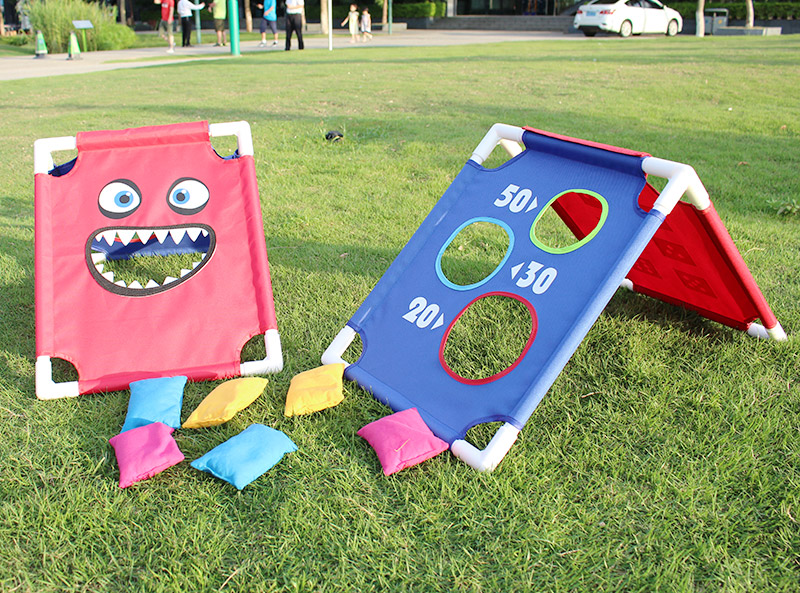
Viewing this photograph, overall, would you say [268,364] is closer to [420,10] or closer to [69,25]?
[69,25]

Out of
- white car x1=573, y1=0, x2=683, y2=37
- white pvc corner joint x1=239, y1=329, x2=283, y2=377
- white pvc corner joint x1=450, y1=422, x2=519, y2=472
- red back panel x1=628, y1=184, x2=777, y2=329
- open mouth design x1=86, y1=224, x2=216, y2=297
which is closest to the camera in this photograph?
white pvc corner joint x1=450, y1=422, x2=519, y2=472

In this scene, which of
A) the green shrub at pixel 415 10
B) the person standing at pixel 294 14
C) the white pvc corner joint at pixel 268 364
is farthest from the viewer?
the green shrub at pixel 415 10

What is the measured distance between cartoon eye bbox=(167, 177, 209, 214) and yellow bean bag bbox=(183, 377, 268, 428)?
0.91 metres

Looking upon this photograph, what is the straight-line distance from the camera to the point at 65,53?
20.2 meters

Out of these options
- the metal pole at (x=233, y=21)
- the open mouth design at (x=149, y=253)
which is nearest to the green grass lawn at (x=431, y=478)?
the open mouth design at (x=149, y=253)

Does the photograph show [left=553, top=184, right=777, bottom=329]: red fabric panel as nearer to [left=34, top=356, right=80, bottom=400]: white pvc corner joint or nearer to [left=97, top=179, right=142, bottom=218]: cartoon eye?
[left=97, top=179, right=142, bottom=218]: cartoon eye

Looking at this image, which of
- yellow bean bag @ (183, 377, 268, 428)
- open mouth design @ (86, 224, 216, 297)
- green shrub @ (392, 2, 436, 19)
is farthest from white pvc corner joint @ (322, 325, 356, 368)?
green shrub @ (392, 2, 436, 19)

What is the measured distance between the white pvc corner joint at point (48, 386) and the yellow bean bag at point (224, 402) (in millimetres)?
515

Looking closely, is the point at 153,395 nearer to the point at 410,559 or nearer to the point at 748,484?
the point at 410,559

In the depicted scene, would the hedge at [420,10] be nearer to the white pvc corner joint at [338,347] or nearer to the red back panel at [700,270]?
the red back panel at [700,270]

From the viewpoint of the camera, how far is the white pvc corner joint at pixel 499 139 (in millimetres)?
2733

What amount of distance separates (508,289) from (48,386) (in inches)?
70.5

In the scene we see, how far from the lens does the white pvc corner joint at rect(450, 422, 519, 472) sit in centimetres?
211

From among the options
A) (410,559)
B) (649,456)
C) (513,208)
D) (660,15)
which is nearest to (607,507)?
(649,456)
